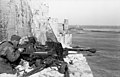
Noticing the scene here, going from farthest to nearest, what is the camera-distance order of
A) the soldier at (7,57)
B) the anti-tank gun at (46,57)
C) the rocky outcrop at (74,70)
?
1. the anti-tank gun at (46,57)
2. the soldier at (7,57)
3. the rocky outcrop at (74,70)

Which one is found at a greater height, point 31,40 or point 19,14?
point 19,14

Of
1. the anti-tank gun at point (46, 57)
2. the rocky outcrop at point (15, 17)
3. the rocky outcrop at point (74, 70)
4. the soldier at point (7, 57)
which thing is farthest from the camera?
the rocky outcrop at point (15, 17)

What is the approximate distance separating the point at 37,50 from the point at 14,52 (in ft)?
3.21

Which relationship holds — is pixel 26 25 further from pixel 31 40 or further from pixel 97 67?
pixel 97 67

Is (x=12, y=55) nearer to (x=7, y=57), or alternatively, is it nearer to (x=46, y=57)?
(x=7, y=57)

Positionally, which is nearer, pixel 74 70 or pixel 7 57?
pixel 7 57

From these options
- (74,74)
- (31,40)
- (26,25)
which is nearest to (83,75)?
(74,74)

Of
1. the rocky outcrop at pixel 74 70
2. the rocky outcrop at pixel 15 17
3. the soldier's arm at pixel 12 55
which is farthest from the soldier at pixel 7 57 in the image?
the rocky outcrop at pixel 15 17

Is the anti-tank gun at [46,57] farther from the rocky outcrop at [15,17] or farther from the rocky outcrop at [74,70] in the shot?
the rocky outcrop at [15,17]

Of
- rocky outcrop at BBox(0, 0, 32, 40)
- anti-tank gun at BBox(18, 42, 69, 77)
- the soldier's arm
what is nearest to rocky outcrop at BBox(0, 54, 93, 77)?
anti-tank gun at BBox(18, 42, 69, 77)

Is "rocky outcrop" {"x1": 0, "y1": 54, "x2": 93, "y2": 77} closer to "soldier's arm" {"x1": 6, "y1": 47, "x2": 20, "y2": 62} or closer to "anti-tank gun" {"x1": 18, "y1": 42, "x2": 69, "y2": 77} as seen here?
"anti-tank gun" {"x1": 18, "y1": 42, "x2": 69, "y2": 77}

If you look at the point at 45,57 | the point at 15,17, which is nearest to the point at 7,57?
the point at 45,57

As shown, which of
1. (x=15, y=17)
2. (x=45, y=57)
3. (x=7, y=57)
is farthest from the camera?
(x=15, y=17)

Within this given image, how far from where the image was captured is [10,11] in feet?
25.1
